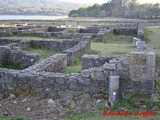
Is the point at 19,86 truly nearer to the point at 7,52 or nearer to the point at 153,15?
the point at 7,52

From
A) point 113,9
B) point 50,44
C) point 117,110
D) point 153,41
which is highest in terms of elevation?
point 113,9

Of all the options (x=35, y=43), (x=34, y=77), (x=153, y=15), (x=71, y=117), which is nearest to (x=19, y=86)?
(x=34, y=77)

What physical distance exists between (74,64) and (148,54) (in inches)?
278

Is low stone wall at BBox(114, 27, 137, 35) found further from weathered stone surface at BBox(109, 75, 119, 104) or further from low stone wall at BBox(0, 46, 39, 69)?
weathered stone surface at BBox(109, 75, 119, 104)

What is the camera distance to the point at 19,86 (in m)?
8.77

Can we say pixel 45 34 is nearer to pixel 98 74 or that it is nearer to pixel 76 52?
pixel 76 52

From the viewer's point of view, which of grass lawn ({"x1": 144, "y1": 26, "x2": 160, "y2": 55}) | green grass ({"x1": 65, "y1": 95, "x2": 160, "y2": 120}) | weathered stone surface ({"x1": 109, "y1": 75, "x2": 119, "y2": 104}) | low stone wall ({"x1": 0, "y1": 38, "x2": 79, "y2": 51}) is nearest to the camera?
green grass ({"x1": 65, "y1": 95, "x2": 160, "y2": 120})

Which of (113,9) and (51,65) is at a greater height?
(113,9)

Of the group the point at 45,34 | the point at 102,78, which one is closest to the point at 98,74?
the point at 102,78

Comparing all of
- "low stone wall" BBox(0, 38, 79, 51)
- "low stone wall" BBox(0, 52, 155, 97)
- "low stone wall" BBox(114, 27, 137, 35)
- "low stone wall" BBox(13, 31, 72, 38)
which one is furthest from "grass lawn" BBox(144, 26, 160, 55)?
"low stone wall" BBox(0, 52, 155, 97)

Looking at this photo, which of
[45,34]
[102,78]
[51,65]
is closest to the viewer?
[102,78]

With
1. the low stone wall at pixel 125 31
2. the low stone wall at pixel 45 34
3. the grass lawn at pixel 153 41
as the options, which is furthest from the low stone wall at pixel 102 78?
the low stone wall at pixel 125 31

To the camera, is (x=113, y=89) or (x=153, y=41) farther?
(x=153, y=41)

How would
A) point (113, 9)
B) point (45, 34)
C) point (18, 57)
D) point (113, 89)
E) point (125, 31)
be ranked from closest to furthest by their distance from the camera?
point (113, 89) < point (18, 57) < point (45, 34) < point (125, 31) < point (113, 9)
